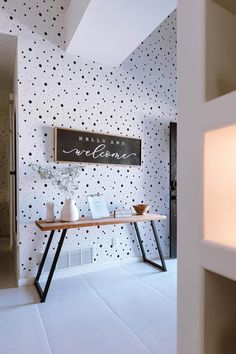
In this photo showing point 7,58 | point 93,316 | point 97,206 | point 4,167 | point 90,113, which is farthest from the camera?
point 4,167

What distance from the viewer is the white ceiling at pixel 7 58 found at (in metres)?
2.73

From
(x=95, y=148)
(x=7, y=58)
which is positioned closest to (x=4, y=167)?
(x=7, y=58)

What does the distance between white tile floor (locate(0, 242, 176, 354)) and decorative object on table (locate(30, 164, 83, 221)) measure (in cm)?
76

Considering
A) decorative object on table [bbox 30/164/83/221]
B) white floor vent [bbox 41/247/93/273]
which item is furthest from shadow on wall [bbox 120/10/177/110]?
white floor vent [bbox 41/247/93/273]

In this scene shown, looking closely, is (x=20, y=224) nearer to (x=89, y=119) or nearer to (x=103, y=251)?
(x=103, y=251)

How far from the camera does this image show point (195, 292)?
0.74 meters

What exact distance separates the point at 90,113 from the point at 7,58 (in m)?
1.32

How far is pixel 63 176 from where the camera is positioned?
9.04 ft

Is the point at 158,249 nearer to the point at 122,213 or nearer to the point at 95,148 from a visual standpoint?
the point at 122,213

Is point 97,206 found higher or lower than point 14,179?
lower

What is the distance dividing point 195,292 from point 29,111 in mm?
2522

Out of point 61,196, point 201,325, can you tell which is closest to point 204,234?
point 201,325

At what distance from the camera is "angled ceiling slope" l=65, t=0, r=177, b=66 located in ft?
6.94

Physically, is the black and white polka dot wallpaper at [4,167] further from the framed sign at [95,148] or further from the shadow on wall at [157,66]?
the shadow on wall at [157,66]
